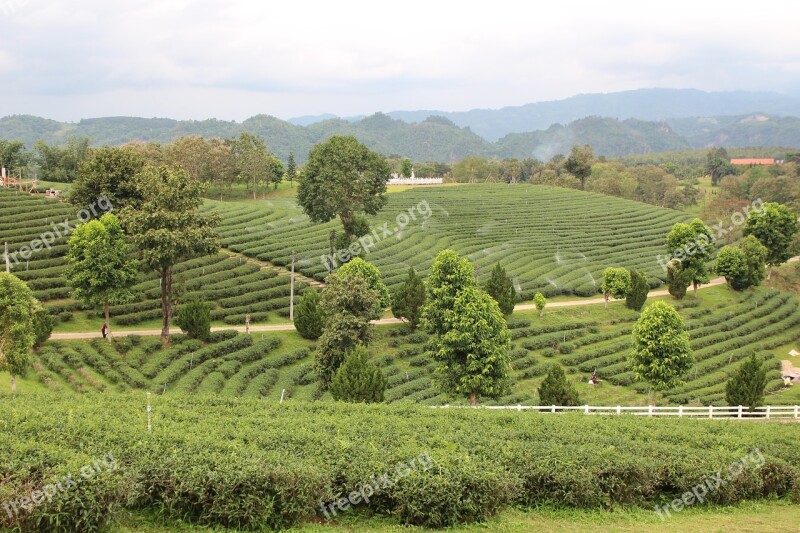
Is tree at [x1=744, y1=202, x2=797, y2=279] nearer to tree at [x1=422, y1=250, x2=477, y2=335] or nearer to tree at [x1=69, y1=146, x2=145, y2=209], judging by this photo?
tree at [x1=422, y1=250, x2=477, y2=335]

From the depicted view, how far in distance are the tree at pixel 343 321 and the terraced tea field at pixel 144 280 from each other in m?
9.74

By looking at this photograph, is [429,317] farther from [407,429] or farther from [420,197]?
[420,197]

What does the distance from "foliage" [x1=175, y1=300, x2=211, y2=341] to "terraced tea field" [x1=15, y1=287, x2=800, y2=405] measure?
2.29 ft

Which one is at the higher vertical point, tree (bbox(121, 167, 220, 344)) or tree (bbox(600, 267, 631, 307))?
tree (bbox(121, 167, 220, 344))

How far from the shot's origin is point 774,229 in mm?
66312

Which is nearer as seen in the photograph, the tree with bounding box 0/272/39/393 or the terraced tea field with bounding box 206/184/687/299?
the tree with bounding box 0/272/39/393

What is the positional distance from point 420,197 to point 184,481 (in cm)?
7860

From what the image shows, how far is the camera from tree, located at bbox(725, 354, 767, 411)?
3350cm

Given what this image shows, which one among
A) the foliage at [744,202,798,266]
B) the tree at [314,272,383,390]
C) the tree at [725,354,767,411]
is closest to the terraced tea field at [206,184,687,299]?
the foliage at [744,202,798,266]

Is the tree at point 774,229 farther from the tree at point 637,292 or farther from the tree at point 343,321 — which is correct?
the tree at point 343,321

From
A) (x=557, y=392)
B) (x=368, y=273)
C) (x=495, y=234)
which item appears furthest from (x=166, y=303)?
(x=495, y=234)

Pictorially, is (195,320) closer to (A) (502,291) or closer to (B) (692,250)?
(A) (502,291)

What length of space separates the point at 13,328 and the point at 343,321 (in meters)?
13.7

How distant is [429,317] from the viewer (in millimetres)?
34969
